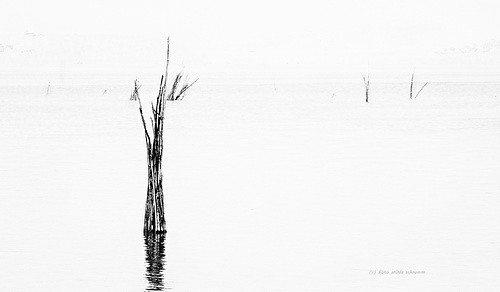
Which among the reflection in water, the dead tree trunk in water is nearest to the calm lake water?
the reflection in water

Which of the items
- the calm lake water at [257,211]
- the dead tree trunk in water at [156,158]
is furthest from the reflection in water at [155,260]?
the dead tree trunk in water at [156,158]

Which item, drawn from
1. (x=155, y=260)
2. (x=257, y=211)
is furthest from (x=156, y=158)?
(x=257, y=211)

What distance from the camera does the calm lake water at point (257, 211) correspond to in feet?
20.9

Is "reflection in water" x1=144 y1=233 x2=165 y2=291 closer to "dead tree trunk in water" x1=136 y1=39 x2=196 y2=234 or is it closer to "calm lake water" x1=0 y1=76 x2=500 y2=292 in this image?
"calm lake water" x1=0 y1=76 x2=500 y2=292

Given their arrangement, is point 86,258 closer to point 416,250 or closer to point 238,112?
point 416,250

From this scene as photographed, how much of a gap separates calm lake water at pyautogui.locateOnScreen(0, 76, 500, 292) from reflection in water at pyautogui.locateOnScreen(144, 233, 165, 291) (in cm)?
1

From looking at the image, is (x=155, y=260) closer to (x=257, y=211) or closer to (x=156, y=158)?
(x=156, y=158)

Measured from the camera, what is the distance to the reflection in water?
6139 millimetres

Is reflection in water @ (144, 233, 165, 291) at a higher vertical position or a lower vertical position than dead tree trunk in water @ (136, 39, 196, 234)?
lower

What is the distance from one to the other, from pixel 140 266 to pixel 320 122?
15002mm

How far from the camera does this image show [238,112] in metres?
25.8

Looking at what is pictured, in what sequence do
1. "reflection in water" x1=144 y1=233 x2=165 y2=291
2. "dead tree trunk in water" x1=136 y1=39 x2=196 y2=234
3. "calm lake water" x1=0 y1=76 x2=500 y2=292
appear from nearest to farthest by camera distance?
1. "reflection in water" x1=144 y1=233 x2=165 y2=291
2. "calm lake water" x1=0 y1=76 x2=500 y2=292
3. "dead tree trunk in water" x1=136 y1=39 x2=196 y2=234

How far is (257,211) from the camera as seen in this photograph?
29.2ft

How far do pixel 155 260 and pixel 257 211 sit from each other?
7.31 ft
